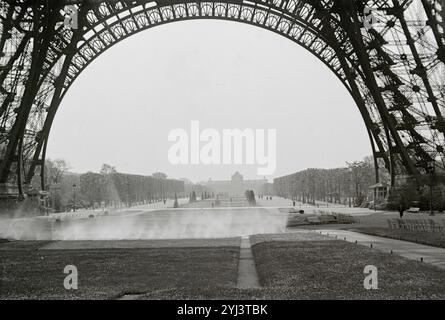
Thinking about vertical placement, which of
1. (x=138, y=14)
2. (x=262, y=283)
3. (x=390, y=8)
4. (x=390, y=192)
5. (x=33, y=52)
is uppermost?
(x=138, y=14)

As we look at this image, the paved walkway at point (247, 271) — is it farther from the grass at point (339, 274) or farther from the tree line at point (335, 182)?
the tree line at point (335, 182)

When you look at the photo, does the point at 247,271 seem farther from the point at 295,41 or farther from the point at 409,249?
the point at 295,41

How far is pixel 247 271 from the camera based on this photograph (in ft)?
52.8

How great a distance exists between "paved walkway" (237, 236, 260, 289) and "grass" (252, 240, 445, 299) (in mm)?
219

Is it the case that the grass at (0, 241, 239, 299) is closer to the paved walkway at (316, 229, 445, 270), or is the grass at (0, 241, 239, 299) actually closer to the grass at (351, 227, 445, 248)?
the paved walkway at (316, 229, 445, 270)

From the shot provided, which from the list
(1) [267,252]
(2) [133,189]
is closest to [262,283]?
(1) [267,252]

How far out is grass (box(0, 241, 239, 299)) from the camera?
1257 centimetres

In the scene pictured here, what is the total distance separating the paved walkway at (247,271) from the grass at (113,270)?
0.81ft

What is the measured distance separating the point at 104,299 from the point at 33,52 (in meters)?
33.8

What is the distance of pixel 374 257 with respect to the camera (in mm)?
17547

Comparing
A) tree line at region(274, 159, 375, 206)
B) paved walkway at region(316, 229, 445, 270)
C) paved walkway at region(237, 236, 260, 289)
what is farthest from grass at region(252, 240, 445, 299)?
tree line at region(274, 159, 375, 206)

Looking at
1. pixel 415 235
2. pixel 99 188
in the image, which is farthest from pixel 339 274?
pixel 99 188

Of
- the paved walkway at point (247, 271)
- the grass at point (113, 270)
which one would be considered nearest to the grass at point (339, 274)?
the paved walkway at point (247, 271)
